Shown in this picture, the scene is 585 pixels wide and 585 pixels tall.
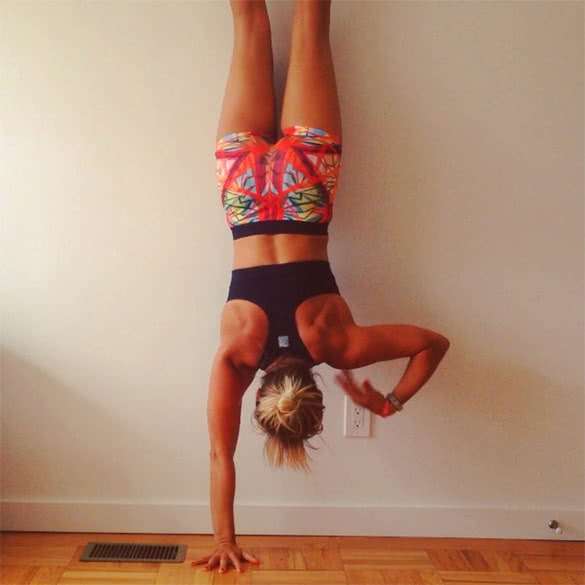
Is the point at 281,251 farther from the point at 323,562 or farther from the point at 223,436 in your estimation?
the point at 323,562

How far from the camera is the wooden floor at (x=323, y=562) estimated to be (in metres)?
1.85

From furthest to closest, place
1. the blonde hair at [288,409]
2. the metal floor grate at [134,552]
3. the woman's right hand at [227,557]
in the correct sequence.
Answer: the metal floor grate at [134,552] < the woman's right hand at [227,557] < the blonde hair at [288,409]

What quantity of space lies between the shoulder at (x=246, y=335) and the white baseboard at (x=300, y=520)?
1.87ft

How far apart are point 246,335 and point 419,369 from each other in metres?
0.49

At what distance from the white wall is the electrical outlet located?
0.03 metres

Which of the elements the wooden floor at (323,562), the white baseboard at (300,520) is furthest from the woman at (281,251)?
the white baseboard at (300,520)

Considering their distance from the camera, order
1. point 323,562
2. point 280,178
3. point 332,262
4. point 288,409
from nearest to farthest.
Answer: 1. point 288,409
2. point 280,178
3. point 323,562
4. point 332,262

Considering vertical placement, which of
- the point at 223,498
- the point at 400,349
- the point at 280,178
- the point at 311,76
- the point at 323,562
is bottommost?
the point at 323,562

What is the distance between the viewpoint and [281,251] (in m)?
→ 1.84

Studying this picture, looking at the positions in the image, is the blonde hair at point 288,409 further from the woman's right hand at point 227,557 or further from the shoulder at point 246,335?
the woman's right hand at point 227,557

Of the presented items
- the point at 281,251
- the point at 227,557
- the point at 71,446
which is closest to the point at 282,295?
the point at 281,251

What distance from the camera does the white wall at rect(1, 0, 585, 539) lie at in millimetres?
1996

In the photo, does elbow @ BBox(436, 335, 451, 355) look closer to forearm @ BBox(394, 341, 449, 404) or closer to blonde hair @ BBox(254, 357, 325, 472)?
forearm @ BBox(394, 341, 449, 404)

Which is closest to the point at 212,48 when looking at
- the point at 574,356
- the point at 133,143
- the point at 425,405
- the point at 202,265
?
the point at 133,143
